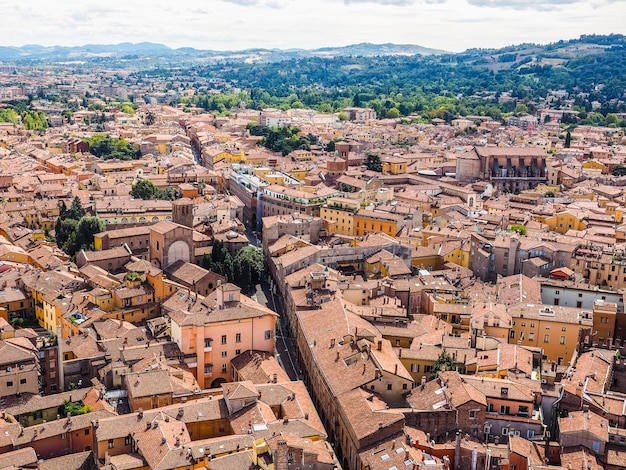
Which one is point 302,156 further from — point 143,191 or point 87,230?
point 87,230

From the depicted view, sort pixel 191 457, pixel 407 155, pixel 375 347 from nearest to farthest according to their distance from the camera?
1. pixel 191 457
2. pixel 375 347
3. pixel 407 155

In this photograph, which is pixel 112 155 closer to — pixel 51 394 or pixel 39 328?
pixel 39 328

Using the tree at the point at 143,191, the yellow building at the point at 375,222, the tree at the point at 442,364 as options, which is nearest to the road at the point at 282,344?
the tree at the point at 442,364

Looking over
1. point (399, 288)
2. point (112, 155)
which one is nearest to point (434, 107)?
point (112, 155)

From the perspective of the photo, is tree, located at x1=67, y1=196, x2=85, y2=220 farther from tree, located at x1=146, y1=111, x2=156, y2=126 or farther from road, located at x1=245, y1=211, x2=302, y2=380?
tree, located at x1=146, y1=111, x2=156, y2=126

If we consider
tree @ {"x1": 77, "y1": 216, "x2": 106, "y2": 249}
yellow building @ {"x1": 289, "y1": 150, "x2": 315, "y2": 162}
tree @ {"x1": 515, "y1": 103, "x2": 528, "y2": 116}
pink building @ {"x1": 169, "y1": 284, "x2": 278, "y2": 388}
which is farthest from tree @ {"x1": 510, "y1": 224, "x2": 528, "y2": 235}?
tree @ {"x1": 515, "y1": 103, "x2": 528, "y2": 116}

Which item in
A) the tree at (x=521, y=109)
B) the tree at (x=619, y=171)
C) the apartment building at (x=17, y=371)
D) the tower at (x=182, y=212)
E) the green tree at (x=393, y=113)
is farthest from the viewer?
the green tree at (x=393, y=113)

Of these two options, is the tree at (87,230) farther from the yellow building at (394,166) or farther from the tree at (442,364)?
the yellow building at (394,166)

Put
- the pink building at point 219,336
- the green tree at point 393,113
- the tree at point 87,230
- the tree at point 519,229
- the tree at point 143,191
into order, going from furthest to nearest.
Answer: the green tree at point 393,113 → the tree at point 143,191 → the tree at point 519,229 → the tree at point 87,230 → the pink building at point 219,336
